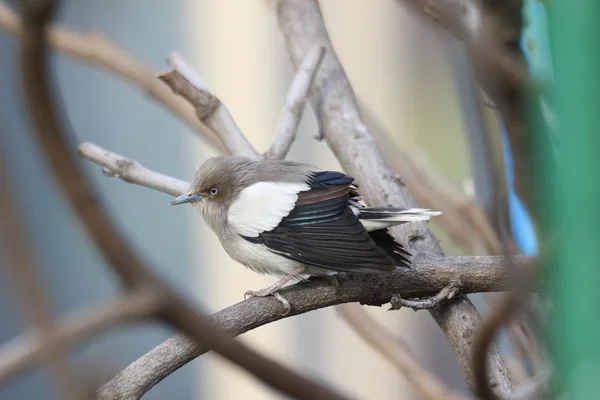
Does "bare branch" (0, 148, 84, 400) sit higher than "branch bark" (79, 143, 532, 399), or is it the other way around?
"branch bark" (79, 143, 532, 399)

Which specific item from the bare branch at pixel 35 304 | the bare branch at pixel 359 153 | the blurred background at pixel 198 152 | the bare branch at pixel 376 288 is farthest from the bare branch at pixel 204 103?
the blurred background at pixel 198 152

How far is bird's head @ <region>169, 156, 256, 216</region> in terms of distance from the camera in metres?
1.30

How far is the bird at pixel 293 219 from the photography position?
3.67 feet

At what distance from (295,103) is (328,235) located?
0.39 m

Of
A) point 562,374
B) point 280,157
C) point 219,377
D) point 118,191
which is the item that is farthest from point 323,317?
point 562,374

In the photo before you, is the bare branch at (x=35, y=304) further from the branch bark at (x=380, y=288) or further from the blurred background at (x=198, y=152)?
the blurred background at (x=198, y=152)

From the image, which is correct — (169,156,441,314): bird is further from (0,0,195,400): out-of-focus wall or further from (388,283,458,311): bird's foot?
(0,0,195,400): out-of-focus wall

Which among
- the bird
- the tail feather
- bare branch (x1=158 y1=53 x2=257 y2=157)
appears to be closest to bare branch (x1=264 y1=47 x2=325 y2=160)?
bare branch (x1=158 y1=53 x2=257 y2=157)

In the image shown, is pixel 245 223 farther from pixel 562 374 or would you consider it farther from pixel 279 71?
pixel 279 71

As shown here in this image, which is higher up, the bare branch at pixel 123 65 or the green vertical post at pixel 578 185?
the bare branch at pixel 123 65

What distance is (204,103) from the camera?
144 cm

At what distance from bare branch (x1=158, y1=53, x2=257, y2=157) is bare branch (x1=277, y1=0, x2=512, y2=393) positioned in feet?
0.54

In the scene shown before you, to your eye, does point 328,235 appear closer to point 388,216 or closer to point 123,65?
point 388,216

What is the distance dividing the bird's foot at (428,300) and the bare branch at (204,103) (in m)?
0.48
